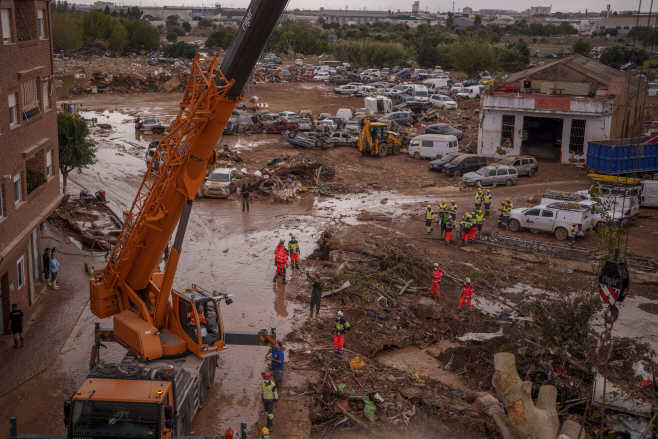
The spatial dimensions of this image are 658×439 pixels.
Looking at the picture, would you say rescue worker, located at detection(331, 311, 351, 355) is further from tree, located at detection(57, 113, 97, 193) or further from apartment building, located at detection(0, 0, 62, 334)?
tree, located at detection(57, 113, 97, 193)

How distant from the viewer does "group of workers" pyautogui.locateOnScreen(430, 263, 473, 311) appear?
57.6 ft

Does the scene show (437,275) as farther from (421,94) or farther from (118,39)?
(118,39)

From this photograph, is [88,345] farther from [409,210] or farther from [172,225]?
[409,210]

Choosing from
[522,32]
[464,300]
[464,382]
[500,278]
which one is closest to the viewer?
[464,382]

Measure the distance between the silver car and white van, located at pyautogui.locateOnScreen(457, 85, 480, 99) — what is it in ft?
100

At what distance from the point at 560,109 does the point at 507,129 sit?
368cm

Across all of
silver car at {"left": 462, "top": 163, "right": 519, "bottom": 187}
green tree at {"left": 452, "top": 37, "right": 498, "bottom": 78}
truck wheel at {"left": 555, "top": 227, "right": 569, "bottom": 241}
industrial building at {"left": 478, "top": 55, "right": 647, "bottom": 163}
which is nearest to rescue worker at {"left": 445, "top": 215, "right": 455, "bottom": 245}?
truck wheel at {"left": 555, "top": 227, "right": 569, "bottom": 241}

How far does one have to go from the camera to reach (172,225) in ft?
38.5

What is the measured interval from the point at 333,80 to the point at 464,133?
34687 mm

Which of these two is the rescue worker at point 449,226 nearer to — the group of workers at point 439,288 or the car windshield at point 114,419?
the group of workers at point 439,288

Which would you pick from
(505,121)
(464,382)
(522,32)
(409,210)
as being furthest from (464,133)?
(522,32)

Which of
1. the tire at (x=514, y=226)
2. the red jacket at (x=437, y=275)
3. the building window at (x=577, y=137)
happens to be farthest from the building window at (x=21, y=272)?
the building window at (x=577, y=137)

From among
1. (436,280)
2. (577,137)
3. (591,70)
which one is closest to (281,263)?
(436,280)

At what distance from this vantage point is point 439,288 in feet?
61.5
